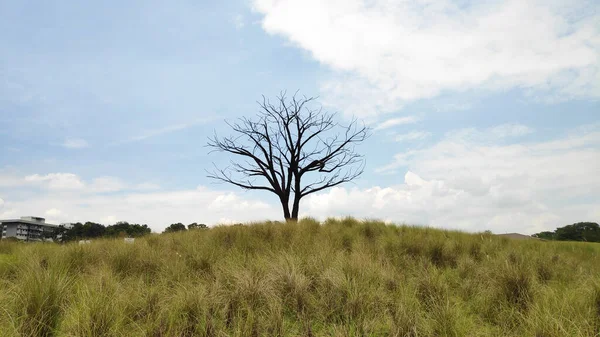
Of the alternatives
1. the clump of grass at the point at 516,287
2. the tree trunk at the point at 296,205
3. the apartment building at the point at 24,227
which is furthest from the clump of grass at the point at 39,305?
the apartment building at the point at 24,227

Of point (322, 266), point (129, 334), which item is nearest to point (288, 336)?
point (129, 334)

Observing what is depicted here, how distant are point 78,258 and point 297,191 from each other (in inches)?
524

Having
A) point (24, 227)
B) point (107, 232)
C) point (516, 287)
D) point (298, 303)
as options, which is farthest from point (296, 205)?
point (24, 227)

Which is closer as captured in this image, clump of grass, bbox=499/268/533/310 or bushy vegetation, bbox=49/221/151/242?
clump of grass, bbox=499/268/533/310

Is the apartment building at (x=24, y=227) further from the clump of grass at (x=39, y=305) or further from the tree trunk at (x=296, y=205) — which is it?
the clump of grass at (x=39, y=305)

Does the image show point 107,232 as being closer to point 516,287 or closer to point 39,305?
point 39,305

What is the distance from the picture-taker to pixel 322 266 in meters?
6.42

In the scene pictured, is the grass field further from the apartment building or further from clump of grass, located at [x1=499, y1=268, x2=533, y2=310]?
the apartment building

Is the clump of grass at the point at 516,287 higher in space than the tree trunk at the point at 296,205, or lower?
lower

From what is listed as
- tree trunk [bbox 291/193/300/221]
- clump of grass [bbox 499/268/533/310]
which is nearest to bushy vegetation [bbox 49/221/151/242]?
tree trunk [bbox 291/193/300/221]

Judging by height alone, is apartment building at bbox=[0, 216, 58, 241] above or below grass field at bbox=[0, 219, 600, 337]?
above

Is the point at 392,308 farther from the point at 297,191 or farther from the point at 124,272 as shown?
the point at 297,191

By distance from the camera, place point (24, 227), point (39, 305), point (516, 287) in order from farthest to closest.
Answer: point (24, 227) < point (516, 287) < point (39, 305)

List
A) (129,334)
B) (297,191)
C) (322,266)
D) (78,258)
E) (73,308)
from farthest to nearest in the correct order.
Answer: (297,191) → (78,258) → (322,266) → (73,308) → (129,334)
